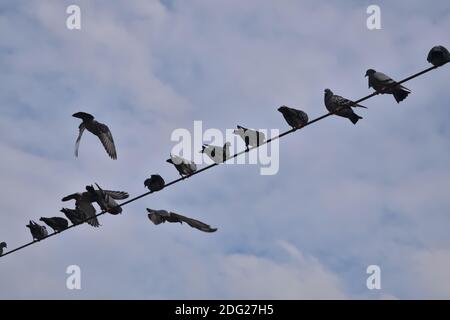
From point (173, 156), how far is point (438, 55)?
510cm

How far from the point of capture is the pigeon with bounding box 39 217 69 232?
17844mm

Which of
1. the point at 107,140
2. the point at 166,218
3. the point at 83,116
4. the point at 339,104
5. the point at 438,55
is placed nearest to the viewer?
the point at 438,55

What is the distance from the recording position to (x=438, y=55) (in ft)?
41.0

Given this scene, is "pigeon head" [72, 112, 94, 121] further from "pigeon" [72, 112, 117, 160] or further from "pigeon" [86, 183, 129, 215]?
"pigeon" [86, 183, 129, 215]

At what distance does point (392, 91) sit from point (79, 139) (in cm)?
720

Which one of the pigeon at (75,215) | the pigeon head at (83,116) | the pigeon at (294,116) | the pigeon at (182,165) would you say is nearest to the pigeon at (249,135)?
→ the pigeon at (294,116)

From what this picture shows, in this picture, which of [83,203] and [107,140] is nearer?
[83,203]

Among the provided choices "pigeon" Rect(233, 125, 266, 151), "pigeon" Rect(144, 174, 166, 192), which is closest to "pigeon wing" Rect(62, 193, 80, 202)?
"pigeon" Rect(144, 174, 166, 192)

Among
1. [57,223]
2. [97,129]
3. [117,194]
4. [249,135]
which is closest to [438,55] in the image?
[249,135]

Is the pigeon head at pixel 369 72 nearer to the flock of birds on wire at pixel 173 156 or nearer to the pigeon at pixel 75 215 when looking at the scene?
the flock of birds on wire at pixel 173 156

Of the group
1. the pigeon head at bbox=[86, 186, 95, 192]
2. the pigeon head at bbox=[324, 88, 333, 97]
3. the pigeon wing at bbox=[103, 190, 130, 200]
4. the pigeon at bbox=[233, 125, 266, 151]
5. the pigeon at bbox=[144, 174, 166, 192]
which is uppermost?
the pigeon head at bbox=[324, 88, 333, 97]

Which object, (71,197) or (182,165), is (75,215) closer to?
(71,197)

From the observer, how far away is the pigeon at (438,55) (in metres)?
12.4

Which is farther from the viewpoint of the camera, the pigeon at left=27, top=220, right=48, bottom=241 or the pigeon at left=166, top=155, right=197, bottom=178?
the pigeon at left=27, top=220, right=48, bottom=241
